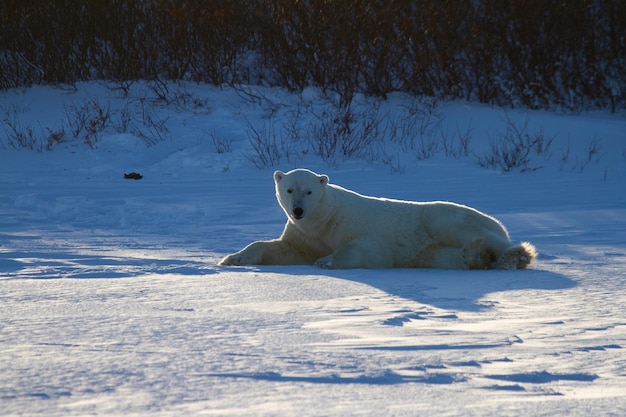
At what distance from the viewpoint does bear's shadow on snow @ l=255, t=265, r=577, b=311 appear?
3.51m

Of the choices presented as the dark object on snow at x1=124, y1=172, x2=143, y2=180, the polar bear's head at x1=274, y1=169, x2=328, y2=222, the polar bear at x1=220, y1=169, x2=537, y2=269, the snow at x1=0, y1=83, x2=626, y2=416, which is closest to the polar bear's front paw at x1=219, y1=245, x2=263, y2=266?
the polar bear at x1=220, y1=169, x2=537, y2=269

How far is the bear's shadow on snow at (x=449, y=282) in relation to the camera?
138 inches

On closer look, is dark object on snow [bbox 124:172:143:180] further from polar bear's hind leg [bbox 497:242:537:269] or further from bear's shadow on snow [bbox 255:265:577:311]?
polar bear's hind leg [bbox 497:242:537:269]

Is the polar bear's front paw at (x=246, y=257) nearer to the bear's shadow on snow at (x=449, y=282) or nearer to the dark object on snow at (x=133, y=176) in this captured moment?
Answer: the bear's shadow on snow at (x=449, y=282)

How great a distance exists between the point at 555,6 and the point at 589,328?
11.2 meters

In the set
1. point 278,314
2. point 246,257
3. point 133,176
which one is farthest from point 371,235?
point 133,176

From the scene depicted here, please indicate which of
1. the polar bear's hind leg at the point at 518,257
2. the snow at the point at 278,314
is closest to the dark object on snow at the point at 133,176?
the snow at the point at 278,314

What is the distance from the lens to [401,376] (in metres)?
2.23

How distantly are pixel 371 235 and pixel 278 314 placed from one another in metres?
1.90

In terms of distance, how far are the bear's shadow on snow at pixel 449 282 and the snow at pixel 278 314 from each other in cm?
2

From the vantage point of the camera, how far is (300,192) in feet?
16.5

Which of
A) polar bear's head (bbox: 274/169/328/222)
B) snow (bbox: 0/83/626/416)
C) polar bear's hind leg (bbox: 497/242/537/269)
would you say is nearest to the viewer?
snow (bbox: 0/83/626/416)

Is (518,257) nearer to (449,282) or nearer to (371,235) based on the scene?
(449,282)

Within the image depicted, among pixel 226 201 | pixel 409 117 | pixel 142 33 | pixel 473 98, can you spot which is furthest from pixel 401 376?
pixel 142 33
